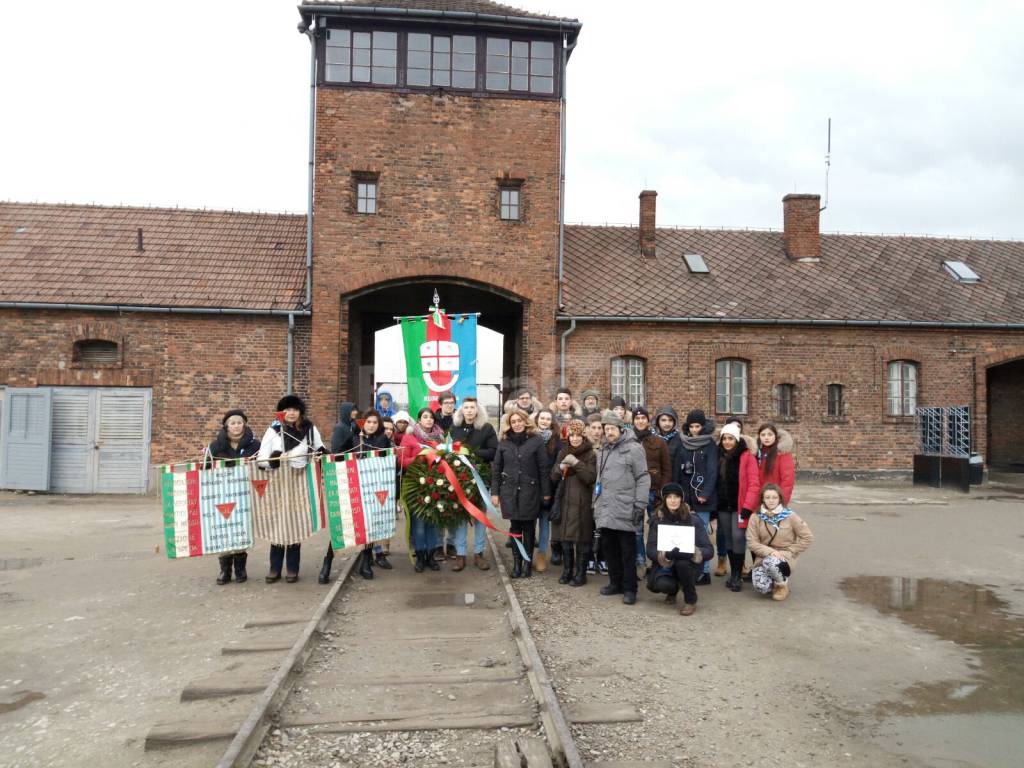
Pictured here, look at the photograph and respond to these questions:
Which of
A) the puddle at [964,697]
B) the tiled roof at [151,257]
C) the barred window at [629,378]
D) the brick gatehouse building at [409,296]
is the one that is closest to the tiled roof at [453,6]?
the brick gatehouse building at [409,296]

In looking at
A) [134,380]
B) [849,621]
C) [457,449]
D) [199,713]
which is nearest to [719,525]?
[849,621]

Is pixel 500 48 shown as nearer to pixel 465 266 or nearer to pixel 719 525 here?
pixel 465 266

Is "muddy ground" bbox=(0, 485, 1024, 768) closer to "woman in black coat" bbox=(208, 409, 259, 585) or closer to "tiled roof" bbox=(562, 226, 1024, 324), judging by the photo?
"woman in black coat" bbox=(208, 409, 259, 585)

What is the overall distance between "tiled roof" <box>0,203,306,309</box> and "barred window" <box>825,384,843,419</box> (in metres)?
12.7

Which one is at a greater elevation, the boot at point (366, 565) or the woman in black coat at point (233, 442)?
the woman in black coat at point (233, 442)

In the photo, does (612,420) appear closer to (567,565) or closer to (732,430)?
(732,430)

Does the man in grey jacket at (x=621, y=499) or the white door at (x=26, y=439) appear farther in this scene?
the white door at (x=26, y=439)

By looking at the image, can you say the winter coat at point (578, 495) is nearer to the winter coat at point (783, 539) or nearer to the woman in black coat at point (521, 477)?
the woman in black coat at point (521, 477)

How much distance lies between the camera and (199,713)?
4.56m

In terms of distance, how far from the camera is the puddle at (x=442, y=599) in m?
7.06

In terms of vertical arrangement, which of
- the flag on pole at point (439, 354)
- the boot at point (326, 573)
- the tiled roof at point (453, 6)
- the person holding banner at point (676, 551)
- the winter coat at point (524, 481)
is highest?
the tiled roof at point (453, 6)

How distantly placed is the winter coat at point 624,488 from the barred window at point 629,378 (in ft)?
34.4

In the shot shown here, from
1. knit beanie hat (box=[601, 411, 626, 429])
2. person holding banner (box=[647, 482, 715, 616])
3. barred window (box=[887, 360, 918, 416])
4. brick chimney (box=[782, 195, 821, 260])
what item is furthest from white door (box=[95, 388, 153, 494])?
barred window (box=[887, 360, 918, 416])

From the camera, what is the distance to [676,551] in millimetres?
6988
